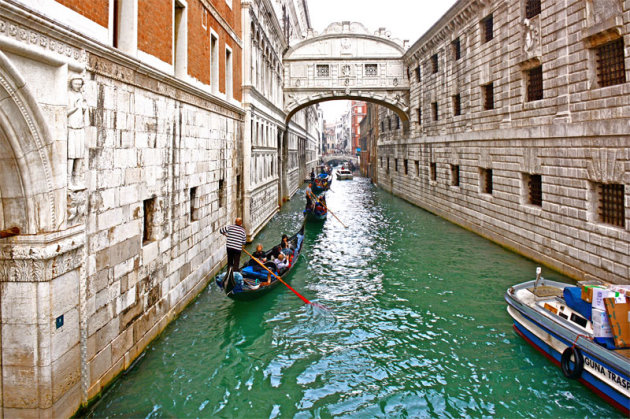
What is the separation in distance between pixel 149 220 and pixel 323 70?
61.8 ft

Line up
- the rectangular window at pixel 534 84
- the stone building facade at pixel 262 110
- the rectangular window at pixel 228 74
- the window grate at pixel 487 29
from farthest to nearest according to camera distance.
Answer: the window grate at pixel 487 29 < the stone building facade at pixel 262 110 < the rectangular window at pixel 228 74 < the rectangular window at pixel 534 84

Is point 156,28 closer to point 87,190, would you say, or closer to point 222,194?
point 87,190

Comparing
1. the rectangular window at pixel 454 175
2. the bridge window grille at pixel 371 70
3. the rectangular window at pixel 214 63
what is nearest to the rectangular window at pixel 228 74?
the rectangular window at pixel 214 63

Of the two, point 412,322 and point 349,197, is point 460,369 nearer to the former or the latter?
point 412,322

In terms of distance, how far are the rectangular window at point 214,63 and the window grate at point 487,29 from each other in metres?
9.11

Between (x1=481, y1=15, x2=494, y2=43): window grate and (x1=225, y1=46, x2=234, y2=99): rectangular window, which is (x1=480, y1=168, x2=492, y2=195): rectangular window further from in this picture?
(x1=225, y1=46, x2=234, y2=99): rectangular window

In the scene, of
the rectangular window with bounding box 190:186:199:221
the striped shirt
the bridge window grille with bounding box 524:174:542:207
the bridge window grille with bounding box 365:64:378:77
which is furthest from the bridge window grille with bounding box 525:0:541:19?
the bridge window grille with bounding box 365:64:378:77

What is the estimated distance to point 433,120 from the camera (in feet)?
65.9

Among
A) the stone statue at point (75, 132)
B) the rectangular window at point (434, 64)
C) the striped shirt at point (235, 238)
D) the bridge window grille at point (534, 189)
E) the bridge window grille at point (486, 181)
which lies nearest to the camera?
the stone statue at point (75, 132)

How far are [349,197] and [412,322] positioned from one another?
21045 millimetres

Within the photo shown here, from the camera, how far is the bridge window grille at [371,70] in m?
23.5

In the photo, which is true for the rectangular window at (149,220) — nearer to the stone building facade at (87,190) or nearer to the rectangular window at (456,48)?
the stone building facade at (87,190)

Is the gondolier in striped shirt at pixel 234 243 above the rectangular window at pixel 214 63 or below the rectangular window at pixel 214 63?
below

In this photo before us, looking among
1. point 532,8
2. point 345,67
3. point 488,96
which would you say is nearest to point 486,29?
point 488,96
